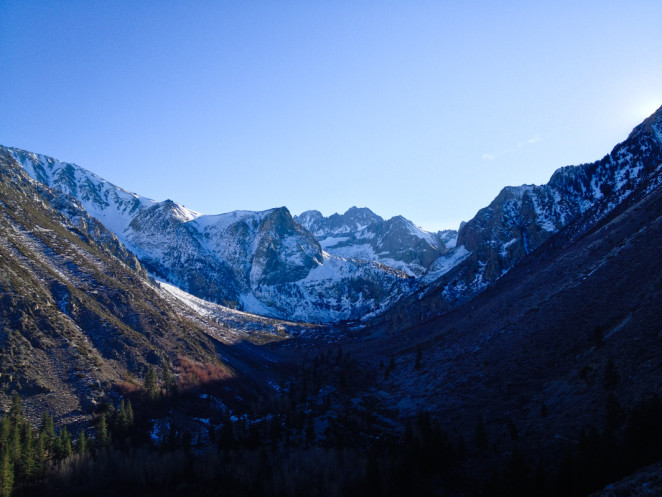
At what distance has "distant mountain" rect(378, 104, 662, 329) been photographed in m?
132

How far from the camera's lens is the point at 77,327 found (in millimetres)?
74875

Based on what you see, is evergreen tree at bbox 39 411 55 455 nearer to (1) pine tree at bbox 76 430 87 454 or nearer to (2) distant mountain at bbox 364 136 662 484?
(1) pine tree at bbox 76 430 87 454

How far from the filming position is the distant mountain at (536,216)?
131750 mm

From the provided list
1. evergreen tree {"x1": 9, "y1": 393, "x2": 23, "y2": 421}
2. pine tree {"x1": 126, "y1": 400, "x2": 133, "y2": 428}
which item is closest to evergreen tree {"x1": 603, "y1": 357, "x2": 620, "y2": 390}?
pine tree {"x1": 126, "y1": 400, "x2": 133, "y2": 428}

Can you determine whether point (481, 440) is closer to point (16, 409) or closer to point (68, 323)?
point (16, 409)

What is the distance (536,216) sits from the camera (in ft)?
521

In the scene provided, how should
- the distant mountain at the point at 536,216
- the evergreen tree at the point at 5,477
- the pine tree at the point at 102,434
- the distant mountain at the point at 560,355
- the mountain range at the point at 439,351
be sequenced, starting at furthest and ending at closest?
the distant mountain at the point at 536,216 < the pine tree at the point at 102,434 < the mountain range at the point at 439,351 < the evergreen tree at the point at 5,477 < the distant mountain at the point at 560,355

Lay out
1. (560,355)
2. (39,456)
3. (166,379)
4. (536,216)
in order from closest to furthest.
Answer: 1. (39,456)
2. (560,355)
3. (166,379)
4. (536,216)

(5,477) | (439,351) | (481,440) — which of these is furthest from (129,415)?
(439,351)

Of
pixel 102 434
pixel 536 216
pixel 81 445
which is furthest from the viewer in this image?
pixel 536 216

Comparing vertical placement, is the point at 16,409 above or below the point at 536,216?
below

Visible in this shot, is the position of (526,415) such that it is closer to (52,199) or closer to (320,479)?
(320,479)

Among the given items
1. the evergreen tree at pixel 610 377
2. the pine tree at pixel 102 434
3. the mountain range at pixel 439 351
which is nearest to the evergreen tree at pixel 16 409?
the mountain range at pixel 439 351

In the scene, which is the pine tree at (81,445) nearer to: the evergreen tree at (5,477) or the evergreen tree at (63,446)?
the evergreen tree at (63,446)
